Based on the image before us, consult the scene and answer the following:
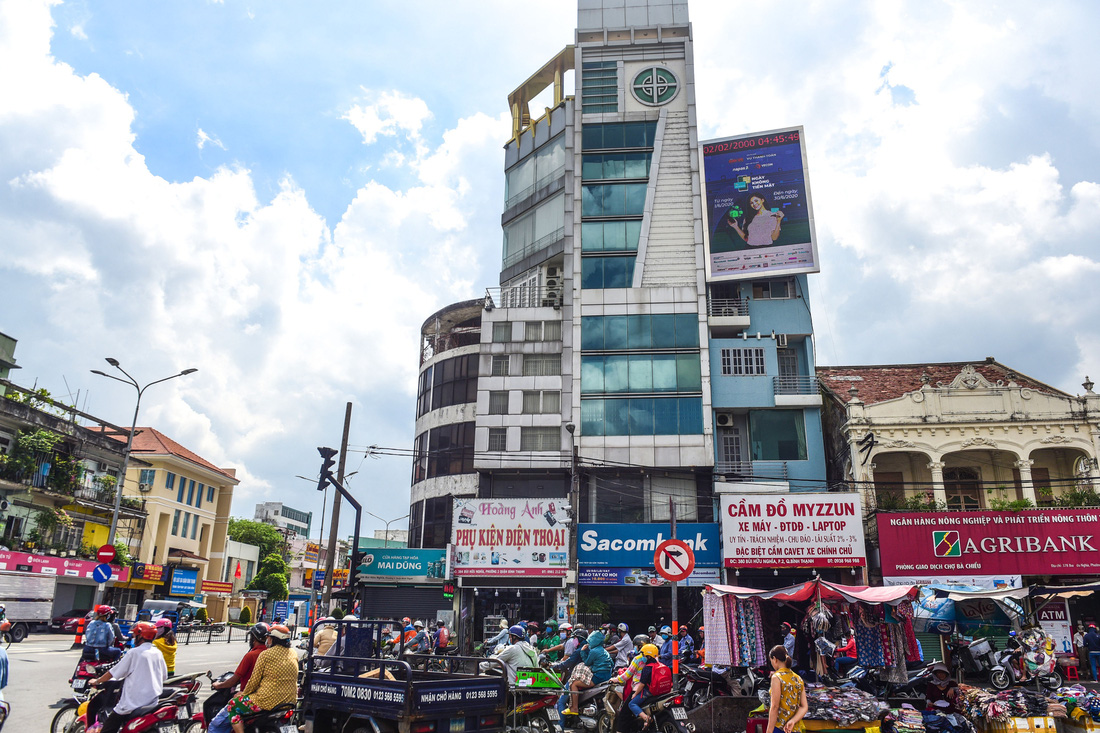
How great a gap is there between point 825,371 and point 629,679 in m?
29.6

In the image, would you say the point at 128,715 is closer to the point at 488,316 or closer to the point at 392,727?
the point at 392,727

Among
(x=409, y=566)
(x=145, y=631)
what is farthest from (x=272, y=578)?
(x=145, y=631)

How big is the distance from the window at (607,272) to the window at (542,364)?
388 cm

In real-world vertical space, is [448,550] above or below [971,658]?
above

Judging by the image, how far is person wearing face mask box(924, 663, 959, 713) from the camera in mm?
12070

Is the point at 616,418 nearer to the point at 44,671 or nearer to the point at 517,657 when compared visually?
the point at 44,671

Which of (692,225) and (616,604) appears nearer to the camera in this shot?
(616,604)

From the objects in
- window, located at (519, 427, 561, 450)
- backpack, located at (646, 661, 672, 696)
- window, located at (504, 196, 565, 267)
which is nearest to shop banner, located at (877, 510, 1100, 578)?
window, located at (519, 427, 561, 450)

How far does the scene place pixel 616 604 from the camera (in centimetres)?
3328

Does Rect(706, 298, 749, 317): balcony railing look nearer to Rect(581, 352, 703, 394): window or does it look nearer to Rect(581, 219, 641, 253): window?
Rect(581, 352, 703, 394): window

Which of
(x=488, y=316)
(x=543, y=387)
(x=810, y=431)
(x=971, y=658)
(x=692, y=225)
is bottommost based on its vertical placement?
(x=971, y=658)

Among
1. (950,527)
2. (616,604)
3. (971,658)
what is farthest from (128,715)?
(950,527)

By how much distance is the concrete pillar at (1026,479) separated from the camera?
102 feet

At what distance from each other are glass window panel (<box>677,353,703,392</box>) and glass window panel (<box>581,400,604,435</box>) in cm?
376
